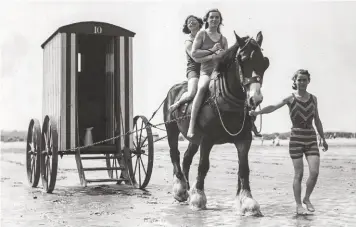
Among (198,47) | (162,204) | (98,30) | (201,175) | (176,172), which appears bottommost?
(162,204)

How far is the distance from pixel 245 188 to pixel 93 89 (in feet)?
15.4

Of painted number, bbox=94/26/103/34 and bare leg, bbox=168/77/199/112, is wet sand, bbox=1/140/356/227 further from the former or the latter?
painted number, bbox=94/26/103/34

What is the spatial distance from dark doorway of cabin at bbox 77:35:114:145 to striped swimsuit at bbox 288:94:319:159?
15.6 ft

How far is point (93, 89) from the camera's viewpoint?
984 cm

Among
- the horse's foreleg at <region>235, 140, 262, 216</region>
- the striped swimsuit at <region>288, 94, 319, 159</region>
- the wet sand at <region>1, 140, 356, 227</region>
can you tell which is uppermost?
the striped swimsuit at <region>288, 94, 319, 159</region>

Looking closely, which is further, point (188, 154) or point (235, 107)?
point (188, 154)

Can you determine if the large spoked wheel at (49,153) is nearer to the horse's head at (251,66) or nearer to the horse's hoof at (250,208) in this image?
the horse's hoof at (250,208)

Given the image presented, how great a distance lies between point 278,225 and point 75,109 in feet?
14.5

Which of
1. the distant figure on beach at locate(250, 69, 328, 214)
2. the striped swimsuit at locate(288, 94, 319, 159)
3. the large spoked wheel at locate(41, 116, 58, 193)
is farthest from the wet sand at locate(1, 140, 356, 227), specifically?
the striped swimsuit at locate(288, 94, 319, 159)

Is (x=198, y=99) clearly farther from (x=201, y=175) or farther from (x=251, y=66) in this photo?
(x=251, y=66)

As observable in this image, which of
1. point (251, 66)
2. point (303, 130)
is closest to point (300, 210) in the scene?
point (303, 130)

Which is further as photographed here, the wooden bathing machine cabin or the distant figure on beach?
the wooden bathing machine cabin

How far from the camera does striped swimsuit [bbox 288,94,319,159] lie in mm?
5621

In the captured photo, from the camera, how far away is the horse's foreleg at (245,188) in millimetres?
5809
